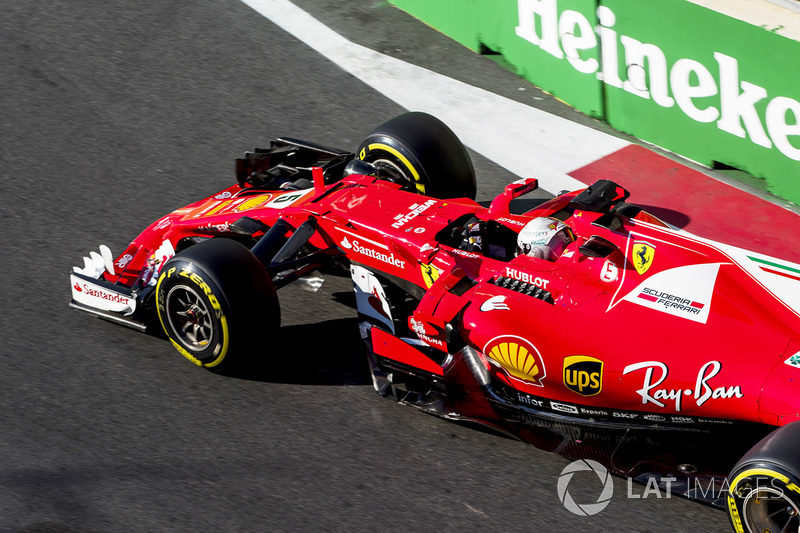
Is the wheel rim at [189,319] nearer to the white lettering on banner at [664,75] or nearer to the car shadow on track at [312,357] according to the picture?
the car shadow on track at [312,357]

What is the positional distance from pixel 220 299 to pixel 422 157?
2041 millimetres

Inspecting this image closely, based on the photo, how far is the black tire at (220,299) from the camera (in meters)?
5.46

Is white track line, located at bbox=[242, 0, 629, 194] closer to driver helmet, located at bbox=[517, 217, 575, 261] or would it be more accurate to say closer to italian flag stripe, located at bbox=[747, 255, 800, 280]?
driver helmet, located at bbox=[517, 217, 575, 261]

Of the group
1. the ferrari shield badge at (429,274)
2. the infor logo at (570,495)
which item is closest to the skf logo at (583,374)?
the infor logo at (570,495)

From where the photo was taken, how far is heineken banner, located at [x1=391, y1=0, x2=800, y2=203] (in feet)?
23.7

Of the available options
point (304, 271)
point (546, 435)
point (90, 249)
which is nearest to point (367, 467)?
point (546, 435)

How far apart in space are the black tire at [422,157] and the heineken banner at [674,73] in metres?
2.07

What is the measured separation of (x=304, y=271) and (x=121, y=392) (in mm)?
1361

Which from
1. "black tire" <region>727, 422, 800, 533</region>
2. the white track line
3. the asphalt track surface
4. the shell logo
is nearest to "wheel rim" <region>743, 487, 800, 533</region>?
"black tire" <region>727, 422, 800, 533</region>

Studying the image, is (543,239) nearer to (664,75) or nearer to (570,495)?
(570,495)

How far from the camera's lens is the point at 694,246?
5250 millimetres

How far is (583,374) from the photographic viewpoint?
486 centimetres

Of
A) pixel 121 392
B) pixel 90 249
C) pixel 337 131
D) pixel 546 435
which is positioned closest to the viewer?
pixel 546 435

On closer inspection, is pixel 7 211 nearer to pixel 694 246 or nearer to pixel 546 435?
pixel 546 435
